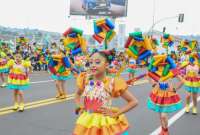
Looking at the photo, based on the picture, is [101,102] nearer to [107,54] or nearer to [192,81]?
[107,54]

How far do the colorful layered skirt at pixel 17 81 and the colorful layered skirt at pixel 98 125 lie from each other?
6.48m

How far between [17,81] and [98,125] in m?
6.74

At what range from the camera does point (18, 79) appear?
1120 centimetres

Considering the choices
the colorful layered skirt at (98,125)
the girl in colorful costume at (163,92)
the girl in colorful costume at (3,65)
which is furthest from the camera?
the girl in colorful costume at (3,65)

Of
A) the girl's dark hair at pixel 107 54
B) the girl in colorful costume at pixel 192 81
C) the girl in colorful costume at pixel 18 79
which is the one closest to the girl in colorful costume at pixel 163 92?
the girl's dark hair at pixel 107 54

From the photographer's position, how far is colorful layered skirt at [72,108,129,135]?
4.79m

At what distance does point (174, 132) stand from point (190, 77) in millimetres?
3022

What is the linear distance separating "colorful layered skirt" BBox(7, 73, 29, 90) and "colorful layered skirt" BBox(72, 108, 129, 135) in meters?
6.48

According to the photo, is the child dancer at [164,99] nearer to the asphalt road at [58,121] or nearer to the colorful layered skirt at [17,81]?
the asphalt road at [58,121]

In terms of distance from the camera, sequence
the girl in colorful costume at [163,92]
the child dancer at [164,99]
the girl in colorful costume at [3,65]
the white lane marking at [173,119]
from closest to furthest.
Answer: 1. the girl in colorful costume at [163,92]
2. the child dancer at [164,99]
3. the white lane marking at [173,119]
4. the girl in colorful costume at [3,65]

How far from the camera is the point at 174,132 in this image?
938 cm

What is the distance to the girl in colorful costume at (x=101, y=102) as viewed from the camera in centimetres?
482

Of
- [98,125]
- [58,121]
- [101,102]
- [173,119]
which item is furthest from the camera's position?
[173,119]

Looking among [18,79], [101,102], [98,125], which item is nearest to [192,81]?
[18,79]
